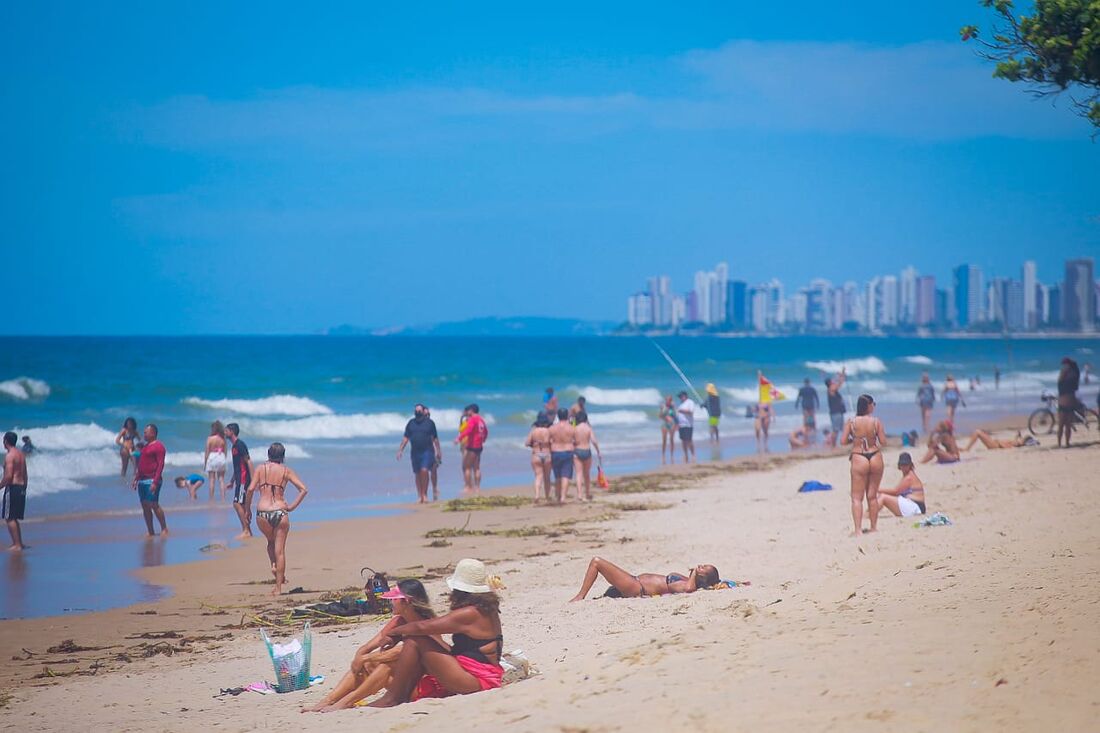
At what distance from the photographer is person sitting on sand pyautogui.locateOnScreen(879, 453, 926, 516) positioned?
485 inches

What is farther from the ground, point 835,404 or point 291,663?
point 835,404

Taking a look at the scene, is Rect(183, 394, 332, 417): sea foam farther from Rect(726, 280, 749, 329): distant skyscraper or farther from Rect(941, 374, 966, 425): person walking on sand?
Rect(726, 280, 749, 329): distant skyscraper

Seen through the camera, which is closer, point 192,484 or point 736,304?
point 192,484

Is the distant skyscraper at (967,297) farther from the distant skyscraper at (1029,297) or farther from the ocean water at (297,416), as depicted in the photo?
the ocean water at (297,416)

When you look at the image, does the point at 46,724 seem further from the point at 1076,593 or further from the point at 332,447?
the point at 332,447

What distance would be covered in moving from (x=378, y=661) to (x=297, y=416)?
32.9m

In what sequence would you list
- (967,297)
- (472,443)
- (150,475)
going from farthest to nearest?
(967,297), (472,443), (150,475)

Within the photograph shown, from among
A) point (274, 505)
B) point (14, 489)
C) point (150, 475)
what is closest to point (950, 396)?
point (150, 475)

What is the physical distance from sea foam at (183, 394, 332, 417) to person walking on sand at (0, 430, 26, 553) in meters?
23.5

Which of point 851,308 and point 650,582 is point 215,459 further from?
point 851,308

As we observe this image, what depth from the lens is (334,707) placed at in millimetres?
6516

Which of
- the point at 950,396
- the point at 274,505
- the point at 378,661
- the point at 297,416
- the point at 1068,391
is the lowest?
the point at 378,661

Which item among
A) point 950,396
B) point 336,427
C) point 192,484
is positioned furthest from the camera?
point 336,427

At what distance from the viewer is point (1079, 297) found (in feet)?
429
